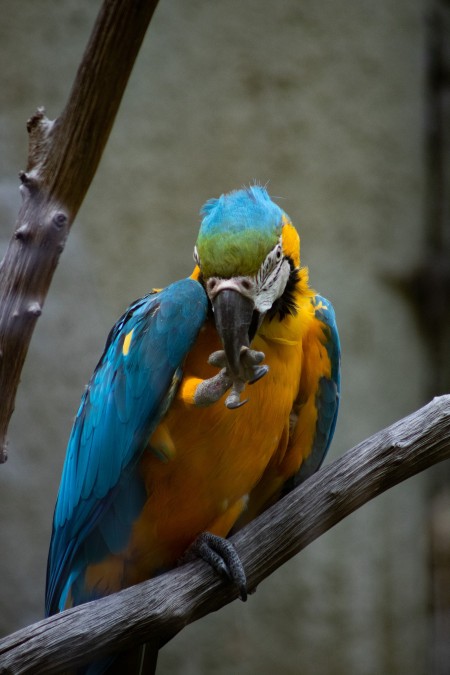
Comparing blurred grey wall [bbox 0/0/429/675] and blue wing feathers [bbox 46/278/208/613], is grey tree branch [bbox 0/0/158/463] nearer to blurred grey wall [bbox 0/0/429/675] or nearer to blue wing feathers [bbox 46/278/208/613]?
blue wing feathers [bbox 46/278/208/613]

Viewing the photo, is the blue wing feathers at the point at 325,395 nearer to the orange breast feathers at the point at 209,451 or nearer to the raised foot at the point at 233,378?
the orange breast feathers at the point at 209,451

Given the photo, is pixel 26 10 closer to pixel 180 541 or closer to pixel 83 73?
pixel 83 73

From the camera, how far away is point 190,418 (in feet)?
5.00

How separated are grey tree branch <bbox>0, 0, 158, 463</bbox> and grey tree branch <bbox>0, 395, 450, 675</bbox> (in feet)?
1.26

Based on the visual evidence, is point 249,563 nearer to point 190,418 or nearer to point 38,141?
point 190,418

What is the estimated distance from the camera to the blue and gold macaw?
56.9 inches

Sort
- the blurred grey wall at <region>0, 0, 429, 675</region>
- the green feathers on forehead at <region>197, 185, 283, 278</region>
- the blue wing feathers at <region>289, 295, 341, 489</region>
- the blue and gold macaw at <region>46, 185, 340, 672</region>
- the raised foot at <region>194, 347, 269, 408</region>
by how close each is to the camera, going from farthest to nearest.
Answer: the blurred grey wall at <region>0, 0, 429, 675</region> → the blue wing feathers at <region>289, 295, 341, 489</region> → the blue and gold macaw at <region>46, 185, 340, 672</region> → the green feathers on forehead at <region>197, 185, 283, 278</region> → the raised foot at <region>194, 347, 269, 408</region>

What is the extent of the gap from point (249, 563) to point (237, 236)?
67 centimetres

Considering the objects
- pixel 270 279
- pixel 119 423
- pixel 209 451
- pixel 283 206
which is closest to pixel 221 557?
pixel 209 451

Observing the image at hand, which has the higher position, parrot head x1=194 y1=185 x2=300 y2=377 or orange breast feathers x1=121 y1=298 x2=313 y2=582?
parrot head x1=194 y1=185 x2=300 y2=377

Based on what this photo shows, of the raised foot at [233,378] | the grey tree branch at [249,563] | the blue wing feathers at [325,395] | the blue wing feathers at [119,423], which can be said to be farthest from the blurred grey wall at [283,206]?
the raised foot at [233,378]

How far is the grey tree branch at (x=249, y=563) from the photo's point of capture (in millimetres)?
1293

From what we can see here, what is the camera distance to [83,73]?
149 centimetres

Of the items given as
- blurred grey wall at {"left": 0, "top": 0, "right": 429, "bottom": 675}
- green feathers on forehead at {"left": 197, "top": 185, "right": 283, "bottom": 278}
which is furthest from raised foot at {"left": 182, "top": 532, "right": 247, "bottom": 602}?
blurred grey wall at {"left": 0, "top": 0, "right": 429, "bottom": 675}
